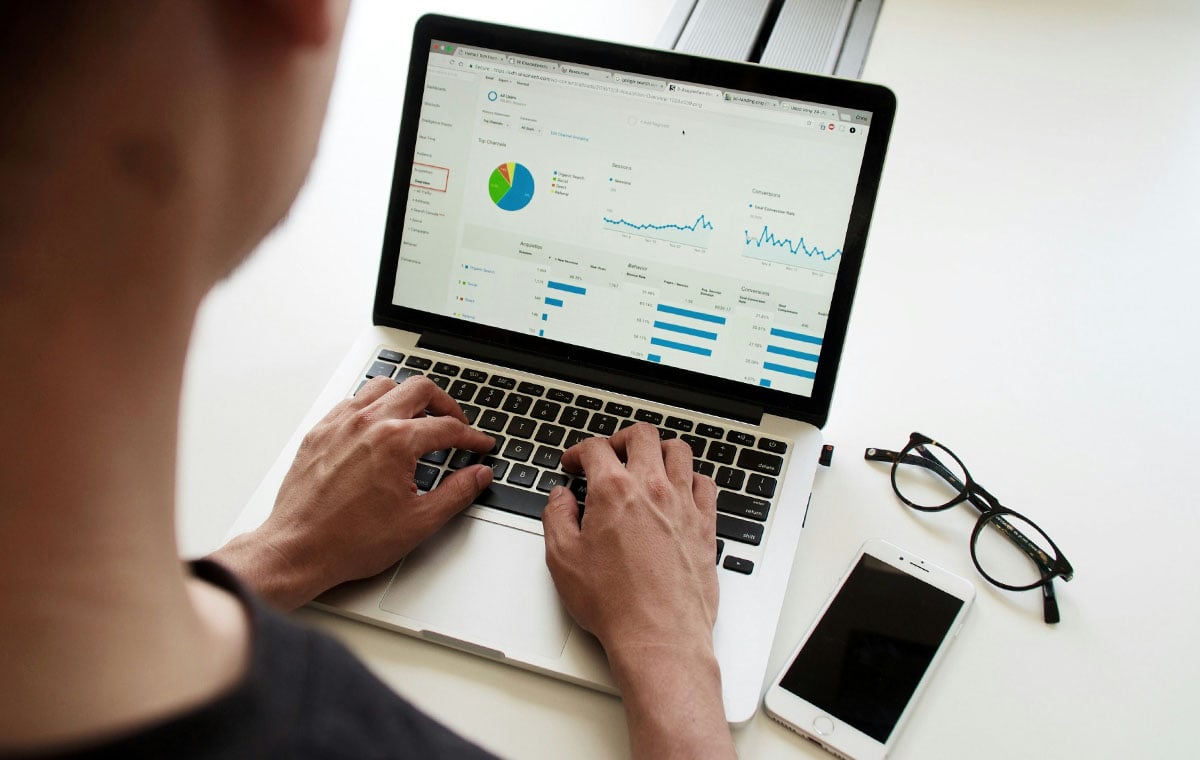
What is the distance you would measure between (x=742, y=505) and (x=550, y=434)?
0.19 meters

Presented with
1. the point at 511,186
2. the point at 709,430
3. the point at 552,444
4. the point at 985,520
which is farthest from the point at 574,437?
the point at 985,520

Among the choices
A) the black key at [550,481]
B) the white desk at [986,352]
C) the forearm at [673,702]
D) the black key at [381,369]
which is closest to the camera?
the forearm at [673,702]

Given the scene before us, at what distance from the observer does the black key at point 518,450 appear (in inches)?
33.0

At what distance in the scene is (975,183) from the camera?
1.22m

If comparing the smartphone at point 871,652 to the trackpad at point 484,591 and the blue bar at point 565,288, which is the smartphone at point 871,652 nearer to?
the trackpad at point 484,591

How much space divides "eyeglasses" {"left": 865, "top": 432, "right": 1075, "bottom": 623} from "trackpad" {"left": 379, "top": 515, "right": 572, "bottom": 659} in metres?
0.35

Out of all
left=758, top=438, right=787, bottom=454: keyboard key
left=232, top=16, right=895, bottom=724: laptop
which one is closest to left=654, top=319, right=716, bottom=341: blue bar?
left=232, top=16, right=895, bottom=724: laptop

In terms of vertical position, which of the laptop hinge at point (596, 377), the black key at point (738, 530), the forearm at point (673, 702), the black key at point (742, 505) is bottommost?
the forearm at point (673, 702)

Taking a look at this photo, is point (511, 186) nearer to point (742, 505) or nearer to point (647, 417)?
point (647, 417)

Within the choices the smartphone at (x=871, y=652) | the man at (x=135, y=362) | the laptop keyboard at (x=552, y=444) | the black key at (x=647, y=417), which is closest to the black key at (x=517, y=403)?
the laptop keyboard at (x=552, y=444)

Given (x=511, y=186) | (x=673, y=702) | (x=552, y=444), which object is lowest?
(x=673, y=702)

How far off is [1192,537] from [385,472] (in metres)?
0.72

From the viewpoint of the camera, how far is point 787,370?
0.86 meters

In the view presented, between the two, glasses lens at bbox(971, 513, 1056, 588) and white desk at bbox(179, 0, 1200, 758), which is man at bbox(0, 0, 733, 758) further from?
glasses lens at bbox(971, 513, 1056, 588)
